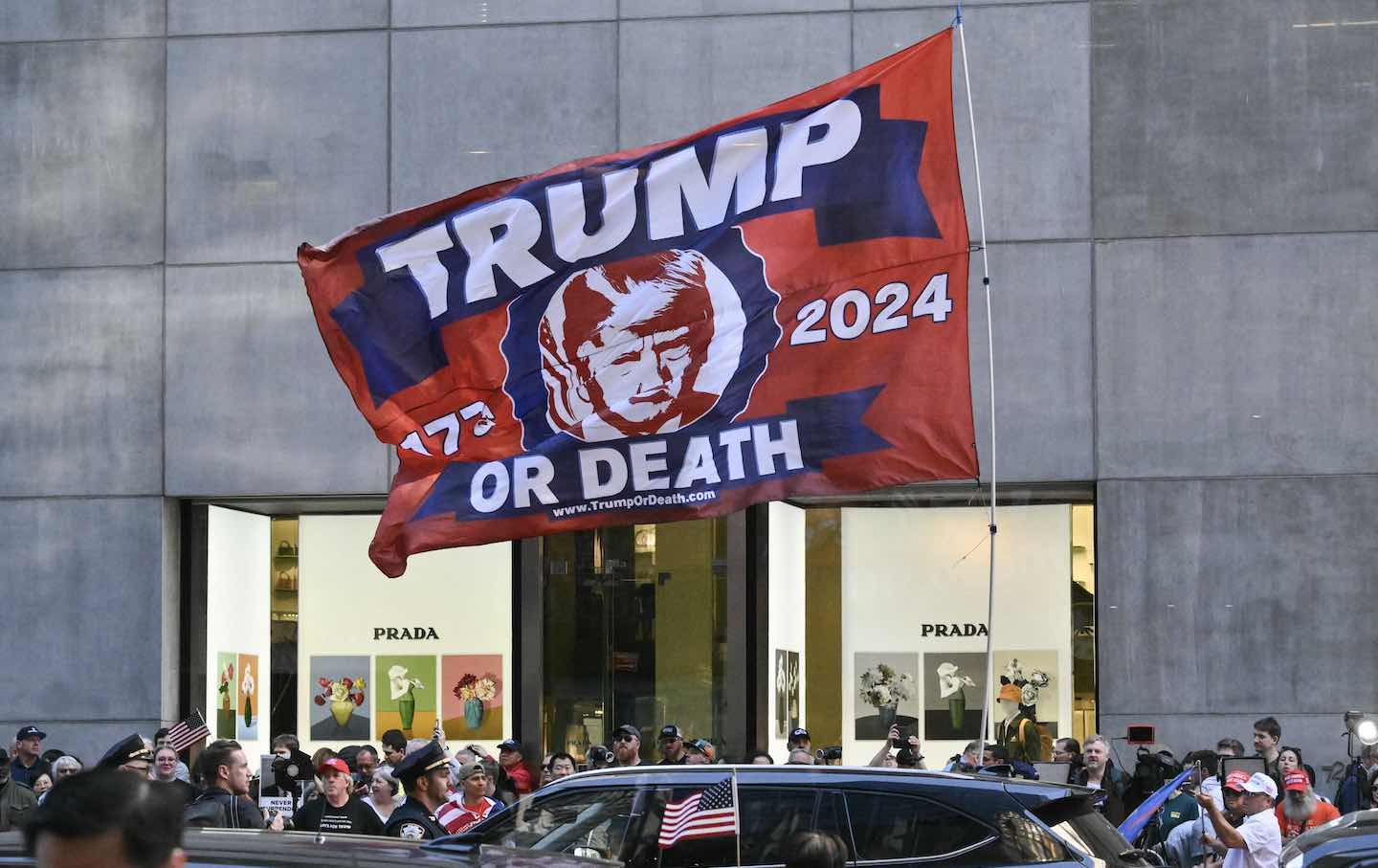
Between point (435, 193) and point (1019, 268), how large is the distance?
5.95 meters

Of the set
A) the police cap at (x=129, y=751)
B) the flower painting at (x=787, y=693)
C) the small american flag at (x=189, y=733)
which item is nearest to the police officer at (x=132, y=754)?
the police cap at (x=129, y=751)

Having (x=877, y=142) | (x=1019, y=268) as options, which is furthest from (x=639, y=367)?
(x=1019, y=268)

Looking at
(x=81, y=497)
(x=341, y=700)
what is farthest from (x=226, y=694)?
(x=81, y=497)

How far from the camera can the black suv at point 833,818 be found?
8.84m

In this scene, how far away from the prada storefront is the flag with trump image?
828 centimetres

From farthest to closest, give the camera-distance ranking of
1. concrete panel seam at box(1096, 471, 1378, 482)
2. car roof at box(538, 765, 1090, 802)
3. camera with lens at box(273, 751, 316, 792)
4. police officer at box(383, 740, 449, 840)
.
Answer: concrete panel seam at box(1096, 471, 1378, 482), camera with lens at box(273, 751, 316, 792), police officer at box(383, 740, 449, 840), car roof at box(538, 765, 1090, 802)

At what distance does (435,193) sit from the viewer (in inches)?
779

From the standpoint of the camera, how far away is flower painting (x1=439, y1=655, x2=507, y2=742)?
2034 centimetres

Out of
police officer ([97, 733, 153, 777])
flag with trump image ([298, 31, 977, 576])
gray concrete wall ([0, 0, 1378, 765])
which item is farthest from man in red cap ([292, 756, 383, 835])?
gray concrete wall ([0, 0, 1378, 765])

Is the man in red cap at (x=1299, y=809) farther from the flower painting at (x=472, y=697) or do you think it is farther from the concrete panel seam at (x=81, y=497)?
the concrete panel seam at (x=81, y=497)

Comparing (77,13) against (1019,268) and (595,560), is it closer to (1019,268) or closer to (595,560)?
(595,560)

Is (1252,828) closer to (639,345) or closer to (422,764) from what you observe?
(639,345)

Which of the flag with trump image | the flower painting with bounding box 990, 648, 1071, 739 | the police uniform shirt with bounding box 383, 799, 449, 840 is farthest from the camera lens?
the flower painting with bounding box 990, 648, 1071, 739

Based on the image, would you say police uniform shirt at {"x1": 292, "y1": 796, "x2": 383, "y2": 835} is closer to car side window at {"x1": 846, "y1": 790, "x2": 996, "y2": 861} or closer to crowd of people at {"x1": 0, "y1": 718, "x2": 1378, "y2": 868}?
crowd of people at {"x1": 0, "y1": 718, "x2": 1378, "y2": 868}
